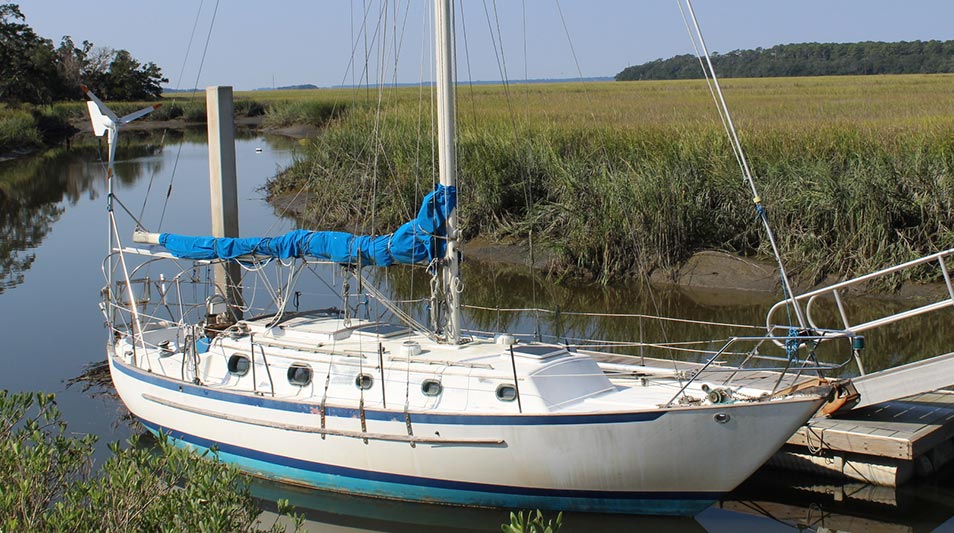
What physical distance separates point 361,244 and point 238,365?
7.03 ft

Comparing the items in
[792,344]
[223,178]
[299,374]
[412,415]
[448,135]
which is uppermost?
[448,135]

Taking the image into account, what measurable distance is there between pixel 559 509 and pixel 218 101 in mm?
9678

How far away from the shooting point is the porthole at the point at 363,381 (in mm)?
11789

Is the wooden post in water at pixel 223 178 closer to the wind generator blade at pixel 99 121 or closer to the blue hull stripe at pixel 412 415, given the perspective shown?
the wind generator blade at pixel 99 121

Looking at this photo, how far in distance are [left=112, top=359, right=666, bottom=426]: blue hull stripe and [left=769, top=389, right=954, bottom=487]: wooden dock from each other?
2546mm

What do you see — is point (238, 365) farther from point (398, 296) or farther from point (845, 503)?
point (398, 296)

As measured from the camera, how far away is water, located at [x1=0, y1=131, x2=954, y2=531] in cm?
1143

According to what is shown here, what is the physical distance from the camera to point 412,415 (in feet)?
36.8

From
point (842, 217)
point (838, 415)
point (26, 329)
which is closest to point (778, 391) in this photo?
point (838, 415)

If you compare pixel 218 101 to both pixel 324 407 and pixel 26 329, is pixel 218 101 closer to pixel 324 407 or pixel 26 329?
pixel 26 329

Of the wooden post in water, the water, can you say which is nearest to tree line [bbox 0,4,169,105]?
the water

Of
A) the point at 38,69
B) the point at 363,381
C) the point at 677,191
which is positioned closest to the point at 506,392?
the point at 363,381

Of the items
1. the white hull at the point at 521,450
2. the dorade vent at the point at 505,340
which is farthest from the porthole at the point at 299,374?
the dorade vent at the point at 505,340

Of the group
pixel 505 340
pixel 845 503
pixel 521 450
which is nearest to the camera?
pixel 521 450
